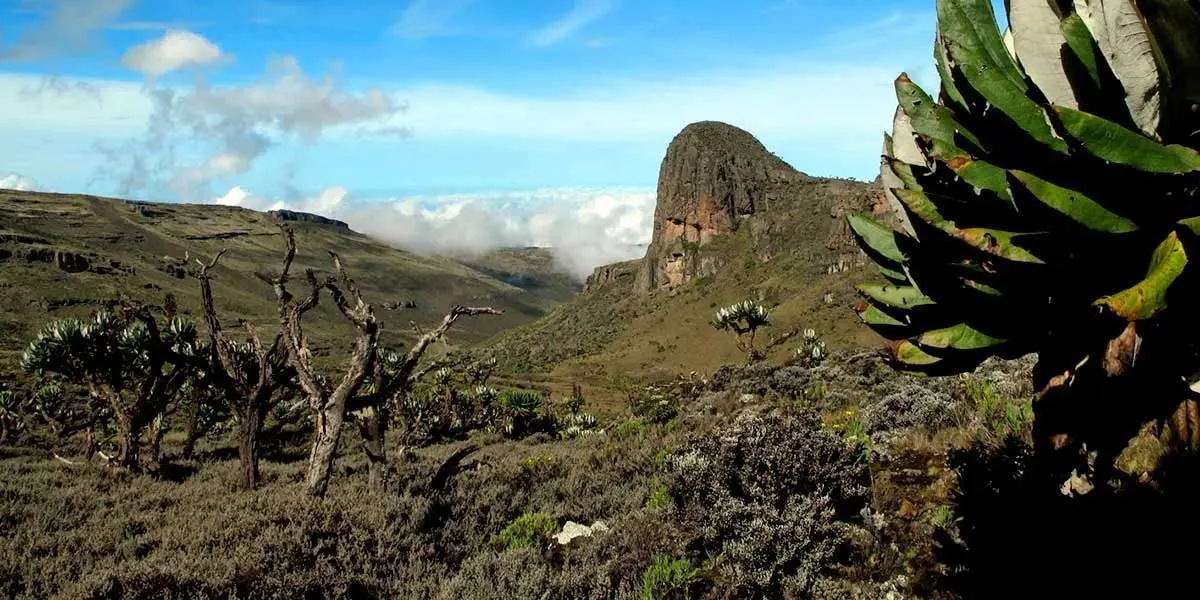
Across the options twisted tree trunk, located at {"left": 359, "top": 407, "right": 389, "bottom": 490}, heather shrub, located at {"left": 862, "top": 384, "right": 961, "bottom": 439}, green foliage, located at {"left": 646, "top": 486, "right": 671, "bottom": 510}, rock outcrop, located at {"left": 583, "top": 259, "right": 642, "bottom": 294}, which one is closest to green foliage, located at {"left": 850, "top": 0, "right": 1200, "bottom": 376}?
green foliage, located at {"left": 646, "top": 486, "right": 671, "bottom": 510}

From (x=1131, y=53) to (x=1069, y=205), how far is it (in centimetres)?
43

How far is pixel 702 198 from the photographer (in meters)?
159

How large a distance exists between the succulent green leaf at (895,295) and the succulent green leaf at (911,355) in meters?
0.17

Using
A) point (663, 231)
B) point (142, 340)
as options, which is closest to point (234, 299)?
point (663, 231)

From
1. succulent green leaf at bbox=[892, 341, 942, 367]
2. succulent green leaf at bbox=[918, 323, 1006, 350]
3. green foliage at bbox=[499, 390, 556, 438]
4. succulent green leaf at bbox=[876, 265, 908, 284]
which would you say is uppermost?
succulent green leaf at bbox=[876, 265, 908, 284]

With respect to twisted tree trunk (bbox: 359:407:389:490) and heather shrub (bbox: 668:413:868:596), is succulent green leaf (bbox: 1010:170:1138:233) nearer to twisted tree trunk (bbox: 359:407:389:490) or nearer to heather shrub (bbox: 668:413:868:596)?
heather shrub (bbox: 668:413:868:596)

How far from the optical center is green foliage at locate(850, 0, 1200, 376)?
1.85 m

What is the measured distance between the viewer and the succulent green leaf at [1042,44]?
2.12 metres

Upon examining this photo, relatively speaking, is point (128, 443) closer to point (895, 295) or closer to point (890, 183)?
point (895, 295)

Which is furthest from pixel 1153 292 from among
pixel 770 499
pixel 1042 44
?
pixel 770 499

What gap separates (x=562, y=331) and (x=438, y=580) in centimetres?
13614

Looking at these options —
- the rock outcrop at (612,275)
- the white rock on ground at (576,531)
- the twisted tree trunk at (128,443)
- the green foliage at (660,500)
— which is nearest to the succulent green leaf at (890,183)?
the green foliage at (660,500)

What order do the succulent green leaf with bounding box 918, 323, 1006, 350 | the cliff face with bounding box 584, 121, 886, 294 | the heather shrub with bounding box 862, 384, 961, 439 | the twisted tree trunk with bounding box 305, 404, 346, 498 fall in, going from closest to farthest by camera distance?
the succulent green leaf with bounding box 918, 323, 1006, 350, the heather shrub with bounding box 862, 384, 961, 439, the twisted tree trunk with bounding box 305, 404, 346, 498, the cliff face with bounding box 584, 121, 886, 294

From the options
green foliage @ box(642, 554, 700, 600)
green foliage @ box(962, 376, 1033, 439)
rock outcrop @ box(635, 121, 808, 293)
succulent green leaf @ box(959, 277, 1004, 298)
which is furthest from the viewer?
rock outcrop @ box(635, 121, 808, 293)
